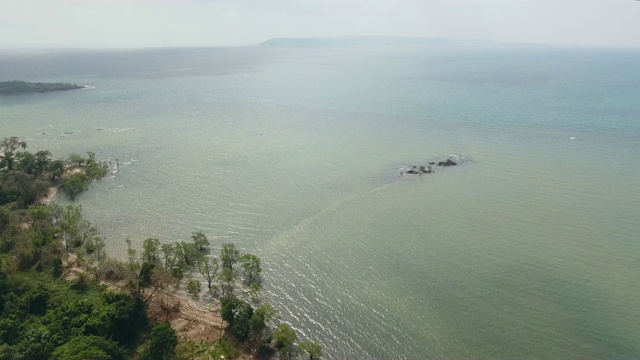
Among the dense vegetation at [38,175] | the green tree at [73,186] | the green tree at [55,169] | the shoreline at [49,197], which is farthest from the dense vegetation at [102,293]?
the green tree at [55,169]

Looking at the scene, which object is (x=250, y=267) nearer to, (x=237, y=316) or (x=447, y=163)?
(x=237, y=316)

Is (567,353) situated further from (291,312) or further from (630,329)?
(291,312)

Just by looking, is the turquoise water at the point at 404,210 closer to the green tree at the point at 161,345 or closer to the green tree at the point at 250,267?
the green tree at the point at 250,267

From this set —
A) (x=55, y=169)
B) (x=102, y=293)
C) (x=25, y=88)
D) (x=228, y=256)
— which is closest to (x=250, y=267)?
(x=228, y=256)

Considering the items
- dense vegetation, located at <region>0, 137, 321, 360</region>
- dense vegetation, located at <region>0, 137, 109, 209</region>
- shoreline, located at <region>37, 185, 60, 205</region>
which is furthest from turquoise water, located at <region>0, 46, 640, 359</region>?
dense vegetation, located at <region>0, 137, 109, 209</region>

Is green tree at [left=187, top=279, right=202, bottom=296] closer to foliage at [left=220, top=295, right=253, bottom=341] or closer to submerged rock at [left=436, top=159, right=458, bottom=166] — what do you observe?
foliage at [left=220, top=295, right=253, bottom=341]

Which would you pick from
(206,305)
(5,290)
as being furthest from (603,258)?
(5,290)
